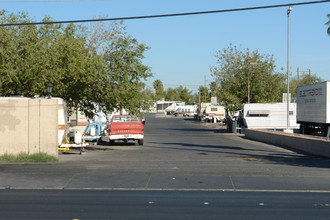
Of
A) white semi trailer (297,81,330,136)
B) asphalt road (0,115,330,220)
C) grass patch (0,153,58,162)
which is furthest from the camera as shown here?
white semi trailer (297,81,330,136)

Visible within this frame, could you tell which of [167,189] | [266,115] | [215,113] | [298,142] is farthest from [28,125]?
[215,113]

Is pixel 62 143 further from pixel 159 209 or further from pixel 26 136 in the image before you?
pixel 159 209

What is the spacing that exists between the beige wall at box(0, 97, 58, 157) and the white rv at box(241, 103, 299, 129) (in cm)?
3085

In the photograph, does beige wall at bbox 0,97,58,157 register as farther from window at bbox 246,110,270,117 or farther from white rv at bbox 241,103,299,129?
window at bbox 246,110,270,117

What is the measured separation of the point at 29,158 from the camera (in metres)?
20.2

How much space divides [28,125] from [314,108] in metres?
21.7

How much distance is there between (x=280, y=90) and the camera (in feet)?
200

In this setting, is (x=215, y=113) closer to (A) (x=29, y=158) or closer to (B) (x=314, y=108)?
(B) (x=314, y=108)

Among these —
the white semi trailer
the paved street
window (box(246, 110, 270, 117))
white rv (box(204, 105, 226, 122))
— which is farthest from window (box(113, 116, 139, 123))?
white rv (box(204, 105, 226, 122))

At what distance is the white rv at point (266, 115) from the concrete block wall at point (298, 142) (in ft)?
33.6

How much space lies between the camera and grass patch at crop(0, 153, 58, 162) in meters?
20.1

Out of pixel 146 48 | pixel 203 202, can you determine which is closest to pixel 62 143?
pixel 146 48

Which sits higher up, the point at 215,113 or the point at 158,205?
the point at 215,113

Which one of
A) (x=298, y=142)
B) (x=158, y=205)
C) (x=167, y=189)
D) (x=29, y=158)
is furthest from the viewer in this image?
(x=298, y=142)
